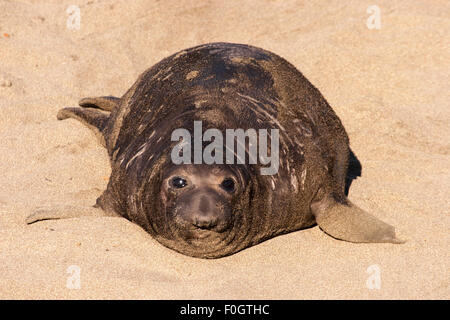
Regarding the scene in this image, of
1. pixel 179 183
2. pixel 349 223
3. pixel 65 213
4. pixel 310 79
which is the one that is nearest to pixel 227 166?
pixel 179 183

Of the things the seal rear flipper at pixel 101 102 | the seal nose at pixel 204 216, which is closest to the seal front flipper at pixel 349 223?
the seal nose at pixel 204 216

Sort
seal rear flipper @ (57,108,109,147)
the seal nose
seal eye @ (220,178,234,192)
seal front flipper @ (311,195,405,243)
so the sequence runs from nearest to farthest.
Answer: the seal nose → seal eye @ (220,178,234,192) → seal front flipper @ (311,195,405,243) → seal rear flipper @ (57,108,109,147)

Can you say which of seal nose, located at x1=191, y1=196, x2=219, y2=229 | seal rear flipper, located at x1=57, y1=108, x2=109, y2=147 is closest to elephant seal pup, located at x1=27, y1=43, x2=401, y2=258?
seal nose, located at x1=191, y1=196, x2=219, y2=229

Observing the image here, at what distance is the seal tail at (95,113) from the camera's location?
6.57 m

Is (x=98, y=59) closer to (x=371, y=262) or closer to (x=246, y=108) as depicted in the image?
(x=246, y=108)

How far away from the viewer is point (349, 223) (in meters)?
4.91

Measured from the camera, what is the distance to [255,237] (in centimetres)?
468

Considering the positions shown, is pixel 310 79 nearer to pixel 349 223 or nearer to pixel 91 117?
pixel 91 117

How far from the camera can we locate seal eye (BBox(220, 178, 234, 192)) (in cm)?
436

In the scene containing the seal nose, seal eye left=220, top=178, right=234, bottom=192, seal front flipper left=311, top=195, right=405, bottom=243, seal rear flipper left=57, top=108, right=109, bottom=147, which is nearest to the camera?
the seal nose

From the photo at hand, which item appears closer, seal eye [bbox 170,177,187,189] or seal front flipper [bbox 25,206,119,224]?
seal eye [bbox 170,177,187,189]

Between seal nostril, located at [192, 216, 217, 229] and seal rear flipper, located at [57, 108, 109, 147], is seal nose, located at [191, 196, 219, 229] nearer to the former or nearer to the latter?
seal nostril, located at [192, 216, 217, 229]

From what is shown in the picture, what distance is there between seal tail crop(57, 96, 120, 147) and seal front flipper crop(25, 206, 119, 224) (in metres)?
1.42

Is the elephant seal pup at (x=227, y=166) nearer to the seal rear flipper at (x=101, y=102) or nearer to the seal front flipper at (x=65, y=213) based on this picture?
the seal front flipper at (x=65, y=213)
